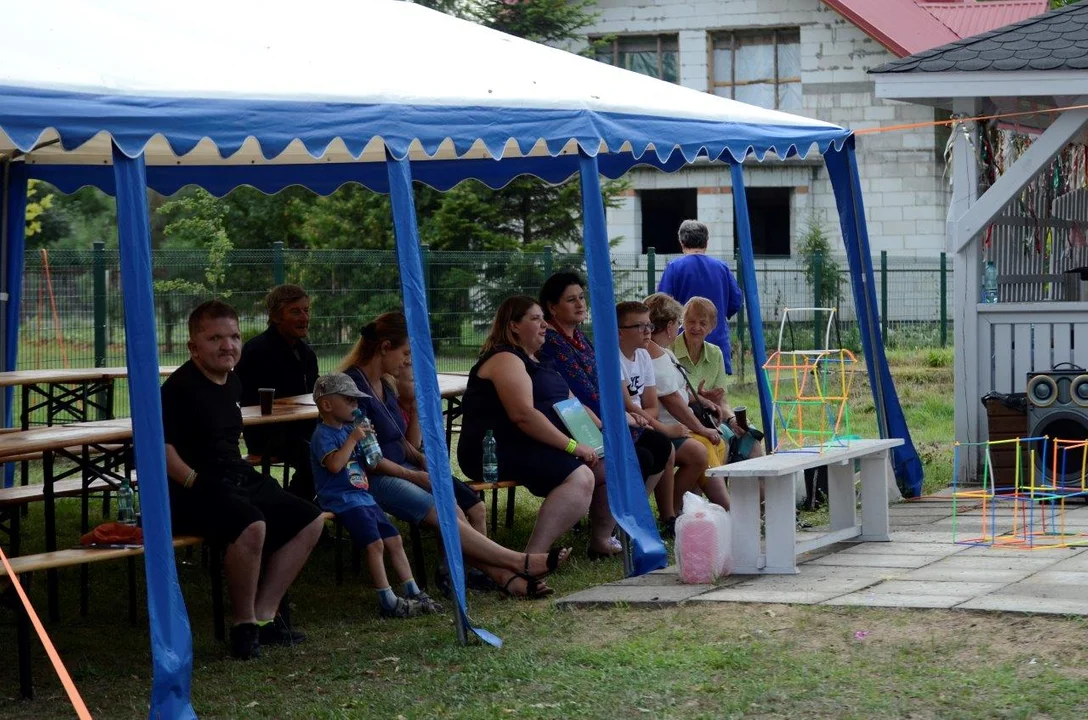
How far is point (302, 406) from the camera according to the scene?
8172mm

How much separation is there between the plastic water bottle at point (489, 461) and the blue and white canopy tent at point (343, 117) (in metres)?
0.63

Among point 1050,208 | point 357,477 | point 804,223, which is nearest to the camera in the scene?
point 357,477

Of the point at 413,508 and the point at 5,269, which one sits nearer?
the point at 413,508

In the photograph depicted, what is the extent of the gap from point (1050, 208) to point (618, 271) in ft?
21.9

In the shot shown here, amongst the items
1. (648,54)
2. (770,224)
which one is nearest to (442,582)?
(648,54)

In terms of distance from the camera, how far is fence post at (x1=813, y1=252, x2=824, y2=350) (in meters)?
20.2

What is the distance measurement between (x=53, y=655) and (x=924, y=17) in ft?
81.6

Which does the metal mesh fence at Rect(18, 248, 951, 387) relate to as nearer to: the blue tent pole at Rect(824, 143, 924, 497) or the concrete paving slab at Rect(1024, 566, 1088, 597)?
the blue tent pole at Rect(824, 143, 924, 497)

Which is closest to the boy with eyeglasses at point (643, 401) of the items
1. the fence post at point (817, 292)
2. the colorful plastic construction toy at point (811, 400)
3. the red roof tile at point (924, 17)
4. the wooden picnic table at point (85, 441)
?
the colorful plastic construction toy at point (811, 400)

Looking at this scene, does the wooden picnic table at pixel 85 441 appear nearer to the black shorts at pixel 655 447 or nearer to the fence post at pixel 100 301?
the black shorts at pixel 655 447

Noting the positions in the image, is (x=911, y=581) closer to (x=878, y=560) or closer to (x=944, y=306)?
(x=878, y=560)

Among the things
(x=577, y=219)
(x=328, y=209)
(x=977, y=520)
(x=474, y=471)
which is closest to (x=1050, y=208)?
(x=977, y=520)

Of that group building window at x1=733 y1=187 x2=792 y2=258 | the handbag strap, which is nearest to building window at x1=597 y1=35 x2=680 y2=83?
building window at x1=733 y1=187 x2=792 y2=258

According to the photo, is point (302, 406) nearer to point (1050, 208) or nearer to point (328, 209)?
point (1050, 208)
